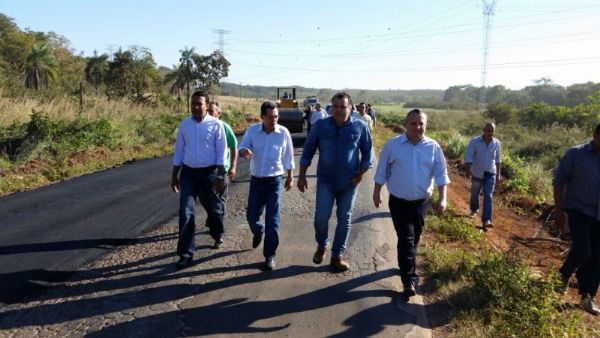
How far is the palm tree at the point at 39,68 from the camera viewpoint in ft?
116

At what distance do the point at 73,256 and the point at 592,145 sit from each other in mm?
5765

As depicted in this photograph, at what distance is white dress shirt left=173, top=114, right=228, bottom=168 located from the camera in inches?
201

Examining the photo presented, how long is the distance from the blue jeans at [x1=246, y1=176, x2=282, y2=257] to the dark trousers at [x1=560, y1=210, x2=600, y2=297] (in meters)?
3.02

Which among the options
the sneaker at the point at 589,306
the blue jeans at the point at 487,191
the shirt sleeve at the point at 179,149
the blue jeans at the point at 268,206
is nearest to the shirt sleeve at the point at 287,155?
the blue jeans at the point at 268,206

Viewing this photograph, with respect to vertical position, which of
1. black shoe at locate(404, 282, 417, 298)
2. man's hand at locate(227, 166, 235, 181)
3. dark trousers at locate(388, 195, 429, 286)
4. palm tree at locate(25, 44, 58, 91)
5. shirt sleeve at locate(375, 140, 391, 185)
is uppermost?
palm tree at locate(25, 44, 58, 91)

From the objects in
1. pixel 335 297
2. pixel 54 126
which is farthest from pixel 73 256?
pixel 54 126

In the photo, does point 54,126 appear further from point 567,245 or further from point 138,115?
point 567,245

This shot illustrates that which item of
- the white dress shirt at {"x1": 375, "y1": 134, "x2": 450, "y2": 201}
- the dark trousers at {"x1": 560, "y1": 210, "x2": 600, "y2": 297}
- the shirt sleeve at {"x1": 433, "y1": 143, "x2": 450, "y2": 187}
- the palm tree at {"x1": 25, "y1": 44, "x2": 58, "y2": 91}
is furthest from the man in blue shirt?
the palm tree at {"x1": 25, "y1": 44, "x2": 58, "y2": 91}

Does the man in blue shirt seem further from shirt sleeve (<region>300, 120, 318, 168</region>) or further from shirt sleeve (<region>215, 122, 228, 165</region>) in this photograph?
shirt sleeve (<region>215, 122, 228, 165</region>)

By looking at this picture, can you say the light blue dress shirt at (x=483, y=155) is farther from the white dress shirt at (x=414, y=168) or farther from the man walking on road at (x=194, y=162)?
the man walking on road at (x=194, y=162)

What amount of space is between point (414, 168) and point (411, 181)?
13 centimetres

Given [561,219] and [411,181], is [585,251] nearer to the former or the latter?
[561,219]

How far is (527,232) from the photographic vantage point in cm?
907

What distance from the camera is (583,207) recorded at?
4.56 m
